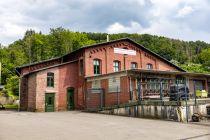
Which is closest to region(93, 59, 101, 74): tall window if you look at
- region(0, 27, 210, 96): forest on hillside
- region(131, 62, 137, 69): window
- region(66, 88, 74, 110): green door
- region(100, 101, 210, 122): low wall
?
region(66, 88, 74, 110): green door

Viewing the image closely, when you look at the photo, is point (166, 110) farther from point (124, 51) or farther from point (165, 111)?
point (124, 51)

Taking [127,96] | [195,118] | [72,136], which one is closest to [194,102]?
[195,118]

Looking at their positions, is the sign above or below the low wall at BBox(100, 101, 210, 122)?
above

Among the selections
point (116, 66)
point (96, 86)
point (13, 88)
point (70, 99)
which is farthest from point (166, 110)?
point (13, 88)

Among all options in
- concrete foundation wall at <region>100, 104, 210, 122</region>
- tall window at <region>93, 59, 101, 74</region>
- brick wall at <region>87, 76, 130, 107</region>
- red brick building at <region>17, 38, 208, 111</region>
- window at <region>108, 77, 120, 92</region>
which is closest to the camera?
concrete foundation wall at <region>100, 104, 210, 122</region>

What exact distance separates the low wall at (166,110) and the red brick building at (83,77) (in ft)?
14.9

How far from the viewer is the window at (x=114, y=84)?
24656 mm

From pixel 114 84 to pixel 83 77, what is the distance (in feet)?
17.7

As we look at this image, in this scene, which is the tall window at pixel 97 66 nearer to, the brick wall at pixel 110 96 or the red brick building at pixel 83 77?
the red brick building at pixel 83 77

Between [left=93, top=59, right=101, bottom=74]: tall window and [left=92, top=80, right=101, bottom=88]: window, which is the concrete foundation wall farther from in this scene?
[left=93, top=59, right=101, bottom=74]: tall window

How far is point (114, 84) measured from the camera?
25156 mm

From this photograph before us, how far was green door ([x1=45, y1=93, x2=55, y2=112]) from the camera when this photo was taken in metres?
28.4

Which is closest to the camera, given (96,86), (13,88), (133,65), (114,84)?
(114,84)

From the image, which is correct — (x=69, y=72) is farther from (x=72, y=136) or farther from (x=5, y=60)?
(x=5, y=60)
